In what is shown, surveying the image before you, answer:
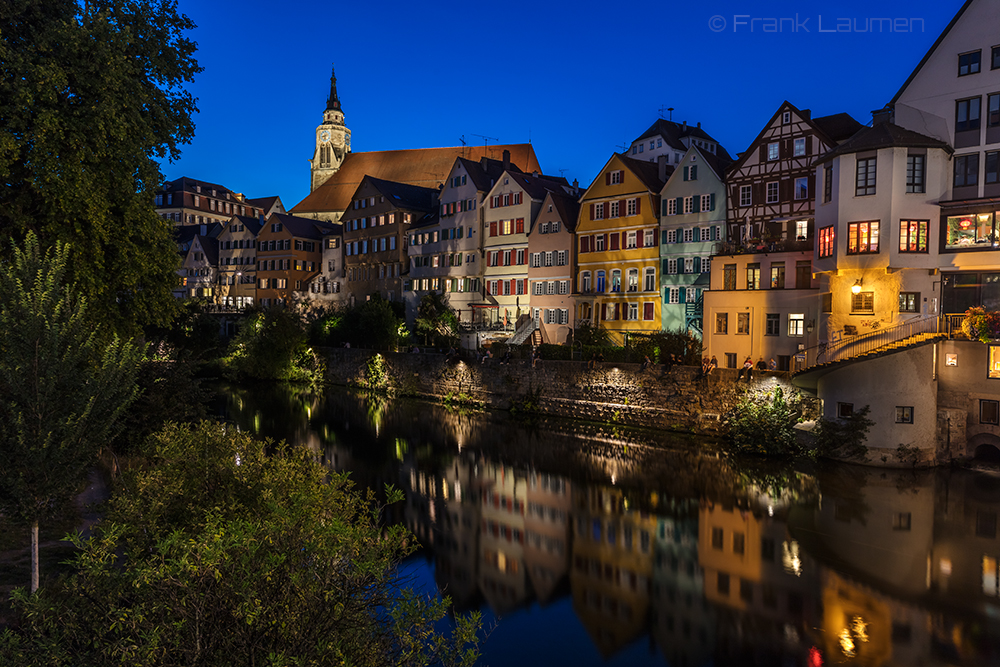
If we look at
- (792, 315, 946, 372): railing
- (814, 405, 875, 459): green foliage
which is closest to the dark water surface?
(814, 405, 875, 459): green foliage

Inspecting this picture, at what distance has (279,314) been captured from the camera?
190 feet

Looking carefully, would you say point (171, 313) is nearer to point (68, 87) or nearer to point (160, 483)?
point (68, 87)

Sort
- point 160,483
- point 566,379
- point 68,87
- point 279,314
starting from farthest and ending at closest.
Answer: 1. point 279,314
2. point 566,379
3. point 68,87
4. point 160,483

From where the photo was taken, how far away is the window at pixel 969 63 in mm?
26422

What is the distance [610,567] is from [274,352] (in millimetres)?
46322

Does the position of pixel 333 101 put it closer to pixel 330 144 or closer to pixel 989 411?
pixel 330 144

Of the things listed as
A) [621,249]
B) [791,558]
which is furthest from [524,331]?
[791,558]

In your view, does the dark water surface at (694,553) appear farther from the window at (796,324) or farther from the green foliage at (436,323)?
the green foliage at (436,323)

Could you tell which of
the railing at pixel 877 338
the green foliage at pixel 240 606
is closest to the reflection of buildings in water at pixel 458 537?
the green foliage at pixel 240 606

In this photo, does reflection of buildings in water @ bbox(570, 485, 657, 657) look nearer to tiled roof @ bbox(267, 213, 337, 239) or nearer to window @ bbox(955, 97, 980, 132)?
window @ bbox(955, 97, 980, 132)

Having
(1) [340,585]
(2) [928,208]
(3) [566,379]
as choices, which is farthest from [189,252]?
(1) [340,585]

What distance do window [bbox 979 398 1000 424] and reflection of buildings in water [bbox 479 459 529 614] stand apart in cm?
1798

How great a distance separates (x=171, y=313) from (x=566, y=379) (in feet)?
78.4

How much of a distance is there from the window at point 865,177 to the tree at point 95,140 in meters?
25.8
